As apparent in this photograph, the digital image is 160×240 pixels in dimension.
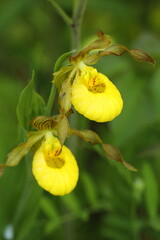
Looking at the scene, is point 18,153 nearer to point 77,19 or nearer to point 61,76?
point 61,76

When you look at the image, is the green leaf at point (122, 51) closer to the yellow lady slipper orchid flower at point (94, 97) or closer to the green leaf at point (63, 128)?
the yellow lady slipper orchid flower at point (94, 97)

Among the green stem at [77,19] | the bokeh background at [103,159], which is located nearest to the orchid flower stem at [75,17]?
the green stem at [77,19]

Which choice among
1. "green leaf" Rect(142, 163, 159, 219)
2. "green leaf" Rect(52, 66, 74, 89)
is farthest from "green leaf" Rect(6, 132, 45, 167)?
"green leaf" Rect(142, 163, 159, 219)

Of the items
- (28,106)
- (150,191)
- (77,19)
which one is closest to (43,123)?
(28,106)

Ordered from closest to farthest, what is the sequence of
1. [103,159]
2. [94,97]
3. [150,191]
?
[94,97] → [150,191] → [103,159]

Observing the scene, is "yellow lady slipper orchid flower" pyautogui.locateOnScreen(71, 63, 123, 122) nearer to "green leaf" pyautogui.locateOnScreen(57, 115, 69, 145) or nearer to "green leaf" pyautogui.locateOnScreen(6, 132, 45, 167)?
"green leaf" pyautogui.locateOnScreen(57, 115, 69, 145)

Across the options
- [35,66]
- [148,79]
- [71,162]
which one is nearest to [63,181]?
[71,162]

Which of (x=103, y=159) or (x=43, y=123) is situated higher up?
(x=43, y=123)

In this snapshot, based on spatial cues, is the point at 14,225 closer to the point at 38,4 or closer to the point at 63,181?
the point at 63,181
